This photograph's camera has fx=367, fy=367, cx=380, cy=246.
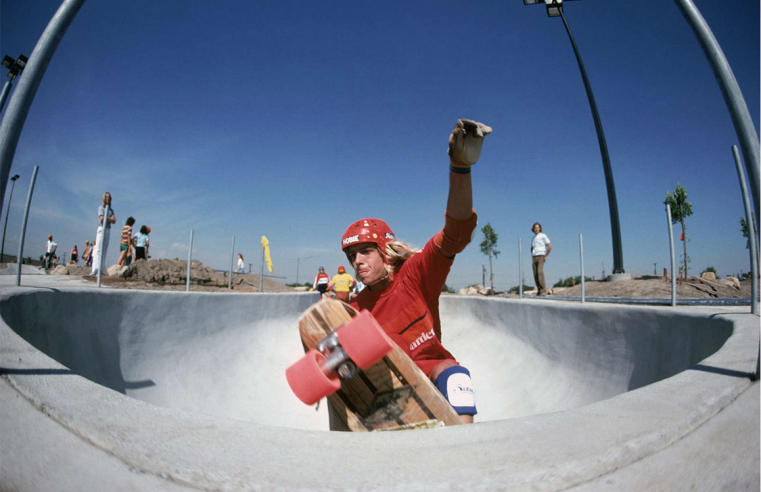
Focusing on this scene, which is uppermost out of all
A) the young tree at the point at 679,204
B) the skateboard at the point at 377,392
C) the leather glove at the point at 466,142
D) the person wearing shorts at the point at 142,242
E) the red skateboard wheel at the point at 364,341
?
the young tree at the point at 679,204

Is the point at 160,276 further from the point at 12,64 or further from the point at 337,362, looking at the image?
the point at 337,362

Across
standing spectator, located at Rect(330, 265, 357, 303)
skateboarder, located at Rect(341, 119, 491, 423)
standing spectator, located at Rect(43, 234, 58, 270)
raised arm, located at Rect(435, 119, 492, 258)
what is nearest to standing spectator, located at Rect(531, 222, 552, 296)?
standing spectator, located at Rect(330, 265, 357, 303)

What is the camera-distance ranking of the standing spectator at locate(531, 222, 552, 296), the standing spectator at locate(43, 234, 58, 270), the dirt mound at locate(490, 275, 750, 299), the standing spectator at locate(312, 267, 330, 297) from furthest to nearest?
the standing spectator at locate(43, 234, 58, 270), the standing spectator at locate(312, 267, 330, 297), the standing spectator at locate(531, 222, 552, 296), the dirt mound at locate(490, 275, 750, 299)

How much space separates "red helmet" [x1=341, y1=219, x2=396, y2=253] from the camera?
91.4 inches

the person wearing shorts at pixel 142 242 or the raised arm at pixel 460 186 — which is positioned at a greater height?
the person wearing shorts at pixel 142 242

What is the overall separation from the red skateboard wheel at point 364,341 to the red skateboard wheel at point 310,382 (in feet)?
0.34

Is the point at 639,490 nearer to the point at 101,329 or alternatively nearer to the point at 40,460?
the point at 40,460

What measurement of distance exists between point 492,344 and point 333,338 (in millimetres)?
4969

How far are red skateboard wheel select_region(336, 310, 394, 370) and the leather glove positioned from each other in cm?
92

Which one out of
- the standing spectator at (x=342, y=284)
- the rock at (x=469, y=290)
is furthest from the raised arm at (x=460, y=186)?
the rock at (x=469, y=290)

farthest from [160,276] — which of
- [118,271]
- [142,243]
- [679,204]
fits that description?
[679,204]

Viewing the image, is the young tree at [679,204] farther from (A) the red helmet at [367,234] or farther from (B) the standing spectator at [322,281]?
(A) the red helmet at [367,234]

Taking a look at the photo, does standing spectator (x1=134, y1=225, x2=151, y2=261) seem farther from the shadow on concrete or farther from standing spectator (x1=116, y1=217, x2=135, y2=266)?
the shadow on concrete

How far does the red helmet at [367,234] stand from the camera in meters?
2.32
